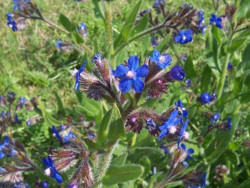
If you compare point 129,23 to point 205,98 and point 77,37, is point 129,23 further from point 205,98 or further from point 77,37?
point 205,98

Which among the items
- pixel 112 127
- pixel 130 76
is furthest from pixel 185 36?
pixel 130 76

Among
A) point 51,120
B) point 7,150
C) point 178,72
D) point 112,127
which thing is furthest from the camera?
point 51,120

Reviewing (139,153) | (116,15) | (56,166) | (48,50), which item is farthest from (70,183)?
(116,15)

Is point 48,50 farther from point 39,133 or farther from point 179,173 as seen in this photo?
point 179,173

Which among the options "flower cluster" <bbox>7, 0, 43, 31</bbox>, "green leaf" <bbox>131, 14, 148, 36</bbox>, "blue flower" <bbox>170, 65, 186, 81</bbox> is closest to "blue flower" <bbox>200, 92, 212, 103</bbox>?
"green leaf" <bbox>131, 14, 148, 36</bbox>

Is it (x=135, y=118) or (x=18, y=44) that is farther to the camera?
(x=18, y=44)

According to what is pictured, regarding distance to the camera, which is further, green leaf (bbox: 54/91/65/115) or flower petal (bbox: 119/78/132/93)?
green leaf (bbox: 54/91/65/115)

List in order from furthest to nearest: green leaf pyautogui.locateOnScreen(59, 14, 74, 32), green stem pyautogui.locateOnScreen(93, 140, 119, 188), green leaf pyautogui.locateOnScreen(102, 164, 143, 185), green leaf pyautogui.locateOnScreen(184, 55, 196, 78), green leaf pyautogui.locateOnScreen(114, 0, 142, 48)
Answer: green leaf pyautogui.locateOnScreen(184, 55, 196, 78), green leaf pyautogui.locateOnScreen(59, 14, 74, 32), green leaf pyautogui.locateOnScreen(114, 0, 142, 48), green stem pyautogui.locateOnScreen(93, 140, 119, 188), green leaf pyautogui.locateOnScreen(102, 164, 143, 185)

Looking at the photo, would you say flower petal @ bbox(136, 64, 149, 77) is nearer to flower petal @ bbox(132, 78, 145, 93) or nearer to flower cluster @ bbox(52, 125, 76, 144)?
flower petal @ bbox(132, 78, 145, 93)
